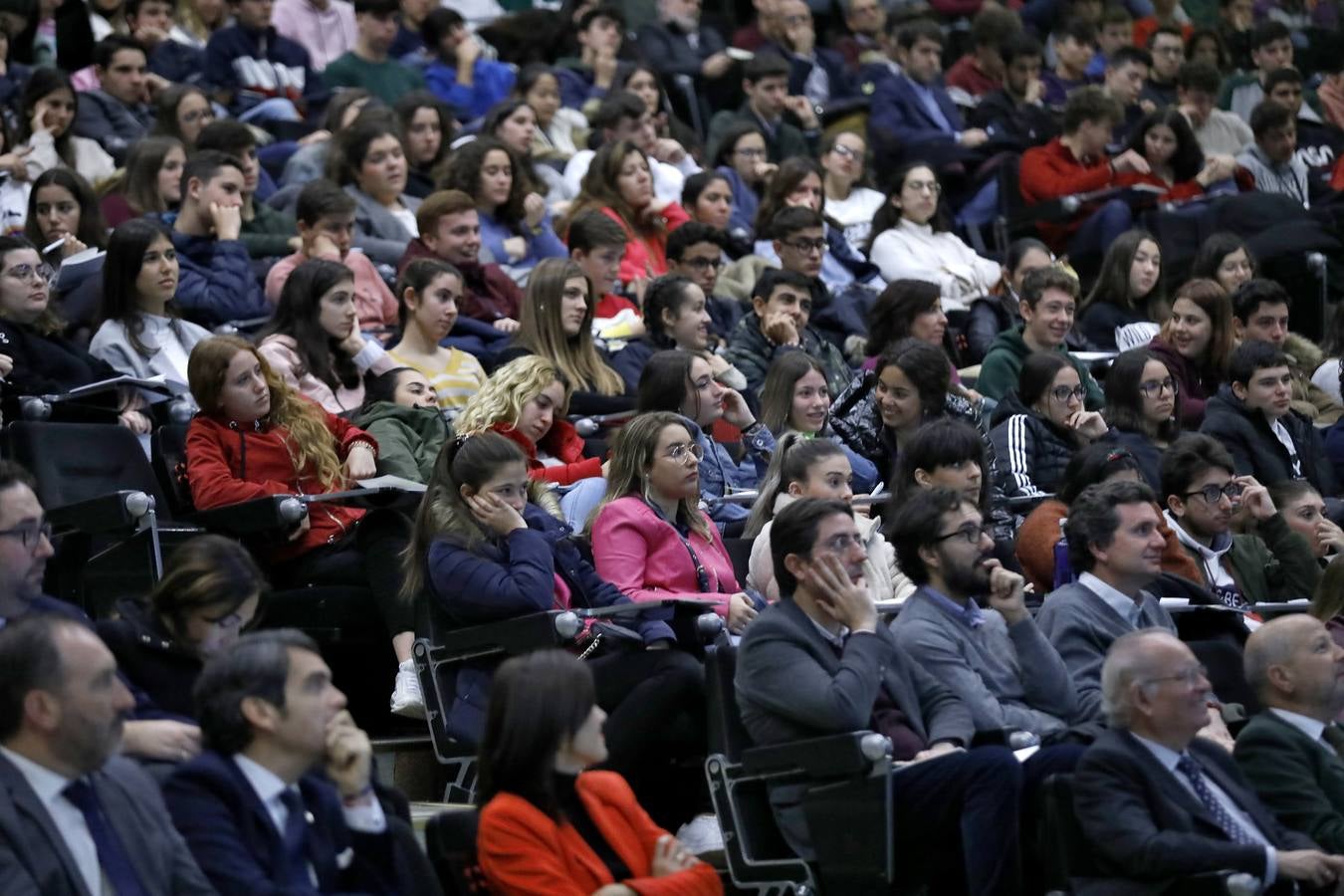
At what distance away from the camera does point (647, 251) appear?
34.6 feet

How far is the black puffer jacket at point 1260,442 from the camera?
8.39m

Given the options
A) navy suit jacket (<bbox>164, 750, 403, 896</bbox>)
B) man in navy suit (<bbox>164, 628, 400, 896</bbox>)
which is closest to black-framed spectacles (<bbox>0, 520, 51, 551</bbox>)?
man in navy suit (<bbox>164, 628, 400, 896</bbox>)

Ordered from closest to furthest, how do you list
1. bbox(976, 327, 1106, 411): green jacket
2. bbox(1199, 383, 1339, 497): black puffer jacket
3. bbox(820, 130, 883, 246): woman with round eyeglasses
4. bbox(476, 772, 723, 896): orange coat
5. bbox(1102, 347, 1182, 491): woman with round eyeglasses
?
bbox(476, 772, 723, 896): orange coat < bbox(1102, 347, 1182, 491): woman with round eyeglasses < bbox(1199, 383, 1339, 497): black puffer jacket < bbox(976, 327, 1106, 411): green jacket < bbox(820, 130, 883, 246): woman with round eyeglasses

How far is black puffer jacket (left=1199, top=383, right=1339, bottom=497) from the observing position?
27.5 ft

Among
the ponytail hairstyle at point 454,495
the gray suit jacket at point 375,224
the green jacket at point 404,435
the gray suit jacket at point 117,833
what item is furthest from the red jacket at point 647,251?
the gray suit jacket at point 117,833

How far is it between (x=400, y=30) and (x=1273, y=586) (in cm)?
769

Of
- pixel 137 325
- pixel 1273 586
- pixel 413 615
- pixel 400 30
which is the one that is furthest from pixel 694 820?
pixel 400 30

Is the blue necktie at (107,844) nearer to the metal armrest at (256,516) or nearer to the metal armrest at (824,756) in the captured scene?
the metal armrest at (824,756)

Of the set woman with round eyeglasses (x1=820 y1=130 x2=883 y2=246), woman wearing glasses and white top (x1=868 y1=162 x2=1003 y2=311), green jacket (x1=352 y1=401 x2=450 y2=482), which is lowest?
woman with round eyeglasses (x1=820 y1=130 x2=883 y2=246)

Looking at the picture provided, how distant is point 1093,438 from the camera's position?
26.5ft

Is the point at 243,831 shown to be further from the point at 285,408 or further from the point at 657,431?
the point at 285,408

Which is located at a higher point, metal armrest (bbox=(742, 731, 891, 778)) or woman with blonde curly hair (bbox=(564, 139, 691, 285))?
metal armrest (bbox=(742, 731, 891, 778))

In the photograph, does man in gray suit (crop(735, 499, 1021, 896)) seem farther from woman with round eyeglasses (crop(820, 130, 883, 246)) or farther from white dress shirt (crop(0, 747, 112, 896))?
woman with round eyeglasses (crop(820, 130, 883, 246))

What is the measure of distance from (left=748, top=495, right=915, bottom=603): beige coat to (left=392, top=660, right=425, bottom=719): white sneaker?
102 cm
